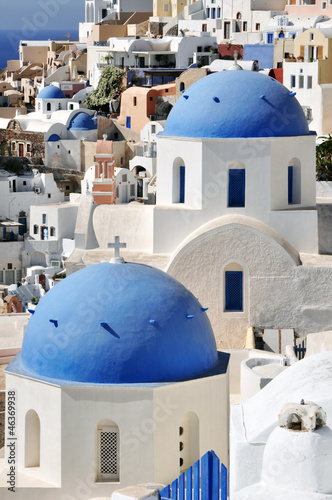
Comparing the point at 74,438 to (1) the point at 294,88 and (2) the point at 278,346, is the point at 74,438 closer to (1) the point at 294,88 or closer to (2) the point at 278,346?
(2) the point at 278,346

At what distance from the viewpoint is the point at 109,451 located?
17.4m

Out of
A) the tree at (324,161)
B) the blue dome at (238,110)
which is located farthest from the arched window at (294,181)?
the tree at (324,161)

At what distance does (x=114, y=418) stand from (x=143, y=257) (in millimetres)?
7174

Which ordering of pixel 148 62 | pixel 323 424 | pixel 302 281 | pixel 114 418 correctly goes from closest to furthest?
pixel 323 424 → pixel 114 418 → pixel 302 281 → pixel 148 62

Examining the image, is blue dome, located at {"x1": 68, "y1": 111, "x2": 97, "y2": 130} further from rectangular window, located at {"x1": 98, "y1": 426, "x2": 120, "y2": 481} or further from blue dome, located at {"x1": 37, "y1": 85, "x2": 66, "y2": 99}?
rectangular window, located at {"x1": 98, "y1": 426, "x2": 120, "y2": 481}

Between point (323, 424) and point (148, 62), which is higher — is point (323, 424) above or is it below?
below

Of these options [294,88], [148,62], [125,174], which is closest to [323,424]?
[294,88]

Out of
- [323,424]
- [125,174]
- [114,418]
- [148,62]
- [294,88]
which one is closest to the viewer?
[323,424]

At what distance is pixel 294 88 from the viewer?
49.5 metres

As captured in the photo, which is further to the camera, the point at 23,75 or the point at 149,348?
the point at 23,75

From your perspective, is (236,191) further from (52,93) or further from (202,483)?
(52,93)

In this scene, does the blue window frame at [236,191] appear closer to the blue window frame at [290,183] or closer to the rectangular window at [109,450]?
the blue window frame at [290,183]

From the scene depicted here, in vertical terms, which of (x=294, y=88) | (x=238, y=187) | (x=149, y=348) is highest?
(x=294, y=88)

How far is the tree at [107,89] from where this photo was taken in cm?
6788
